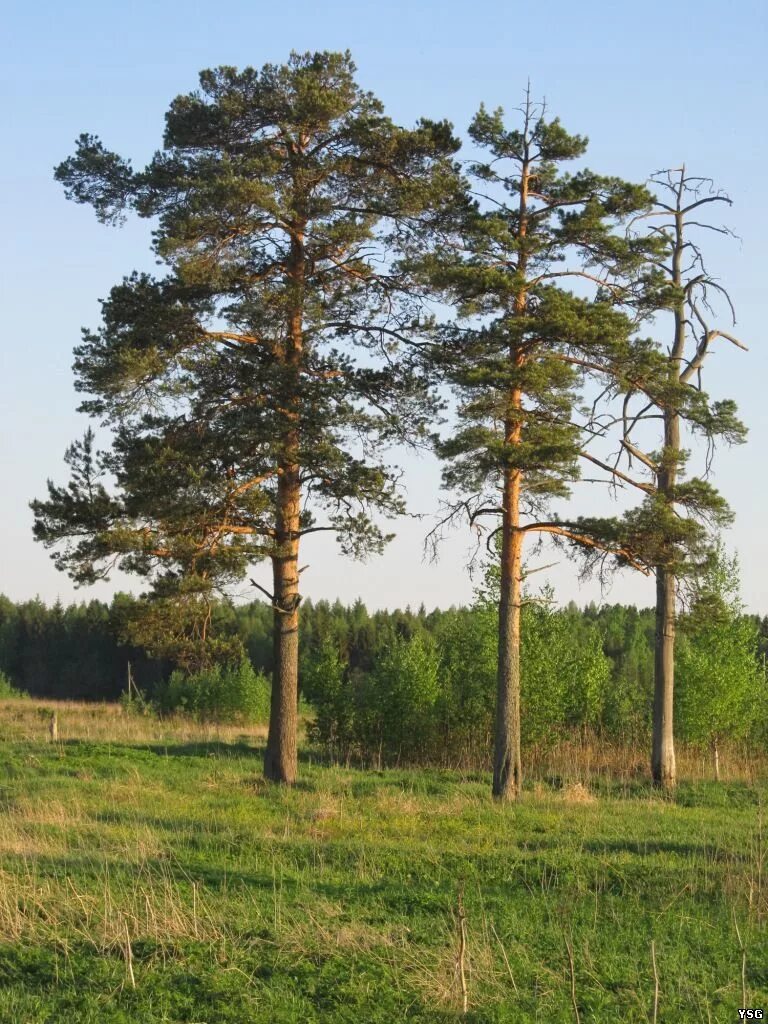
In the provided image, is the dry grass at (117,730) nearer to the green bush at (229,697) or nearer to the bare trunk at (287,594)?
the green bush at (229,697)

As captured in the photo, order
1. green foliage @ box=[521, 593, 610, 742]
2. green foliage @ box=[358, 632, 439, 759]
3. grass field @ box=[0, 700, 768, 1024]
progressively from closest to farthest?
grass field @ box=[0, 700, 768, 1024]
green foliage @ box=[521, 593, 610, 742]
green foliage @ box=[358, 632, 439, 759]

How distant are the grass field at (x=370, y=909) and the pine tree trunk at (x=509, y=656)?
108 cm

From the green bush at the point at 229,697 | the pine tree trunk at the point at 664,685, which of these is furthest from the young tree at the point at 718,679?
the green bush at the point at 229,697

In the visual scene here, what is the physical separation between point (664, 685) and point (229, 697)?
26964 mm

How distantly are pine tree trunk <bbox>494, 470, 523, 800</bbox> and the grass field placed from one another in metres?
1.08

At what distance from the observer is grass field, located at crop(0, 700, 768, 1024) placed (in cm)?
757

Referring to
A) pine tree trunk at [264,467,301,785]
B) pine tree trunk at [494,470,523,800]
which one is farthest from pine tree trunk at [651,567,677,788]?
pine tree trunk at [264,467,301,785]

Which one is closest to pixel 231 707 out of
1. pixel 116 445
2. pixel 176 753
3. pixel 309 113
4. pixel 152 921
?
pixel 176 753

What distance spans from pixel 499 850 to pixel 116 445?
10.4 metres

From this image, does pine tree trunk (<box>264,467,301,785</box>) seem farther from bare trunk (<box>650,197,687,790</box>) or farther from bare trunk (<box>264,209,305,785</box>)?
bare trunk (<box>650,197,687,790</box>)

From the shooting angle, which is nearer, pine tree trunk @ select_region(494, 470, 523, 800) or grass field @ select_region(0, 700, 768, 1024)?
grass field @ select_region(0, 700, 768, 1024)

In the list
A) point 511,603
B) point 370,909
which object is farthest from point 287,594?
point 370,909

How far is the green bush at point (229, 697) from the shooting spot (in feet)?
153

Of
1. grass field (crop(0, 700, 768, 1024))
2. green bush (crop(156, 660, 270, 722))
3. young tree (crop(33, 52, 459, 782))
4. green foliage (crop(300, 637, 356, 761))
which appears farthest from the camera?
green bush (crop(156, 660, 270, 722))
